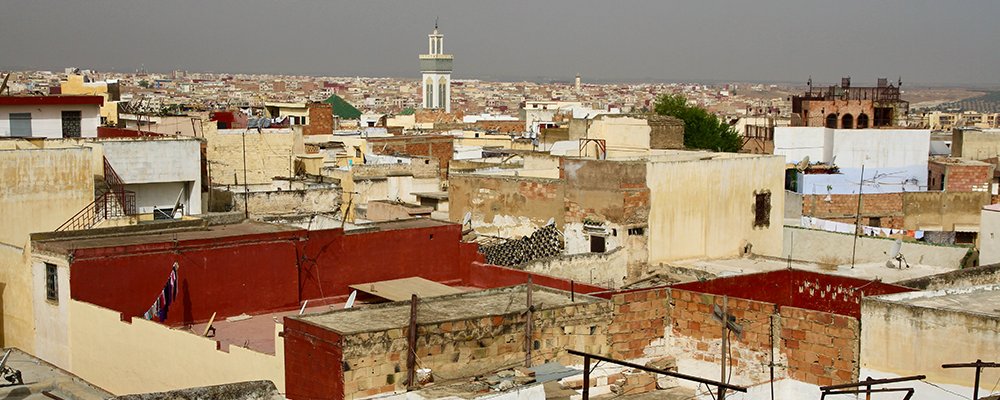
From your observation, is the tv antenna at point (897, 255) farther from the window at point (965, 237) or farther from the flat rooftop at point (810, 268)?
the window at point (965, 237)

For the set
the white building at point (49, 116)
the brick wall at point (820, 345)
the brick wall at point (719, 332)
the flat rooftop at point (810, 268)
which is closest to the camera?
the brick wall at point (820, 345)

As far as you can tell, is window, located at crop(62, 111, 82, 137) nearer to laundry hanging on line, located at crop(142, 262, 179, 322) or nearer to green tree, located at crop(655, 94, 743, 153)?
laundry hanging on line, located at crop(142, 262, 179, 322)

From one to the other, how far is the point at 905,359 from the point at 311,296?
7.48 meters

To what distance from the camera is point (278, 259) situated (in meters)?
15.8

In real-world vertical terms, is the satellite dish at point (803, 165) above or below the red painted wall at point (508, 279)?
above

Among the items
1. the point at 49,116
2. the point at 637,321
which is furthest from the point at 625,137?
the point at 637,321

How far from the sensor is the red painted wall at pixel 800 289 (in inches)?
587

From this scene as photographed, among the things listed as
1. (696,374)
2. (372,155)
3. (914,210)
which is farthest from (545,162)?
(696,374)

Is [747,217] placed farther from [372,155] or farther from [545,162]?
[372,155]

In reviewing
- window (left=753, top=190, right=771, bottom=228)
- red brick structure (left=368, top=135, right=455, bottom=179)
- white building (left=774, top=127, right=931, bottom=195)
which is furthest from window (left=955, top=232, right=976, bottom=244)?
red brick structure (left=368, top=135, right=455, bottom=179)

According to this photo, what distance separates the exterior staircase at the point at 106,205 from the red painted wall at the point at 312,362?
667 centimetres

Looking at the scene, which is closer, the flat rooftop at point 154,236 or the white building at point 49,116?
the flat rooftop at point 154,236

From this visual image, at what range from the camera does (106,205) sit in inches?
730

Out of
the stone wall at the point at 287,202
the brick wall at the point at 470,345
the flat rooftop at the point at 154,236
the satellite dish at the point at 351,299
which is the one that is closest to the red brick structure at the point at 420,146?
the stone wall at the point at 287,202
